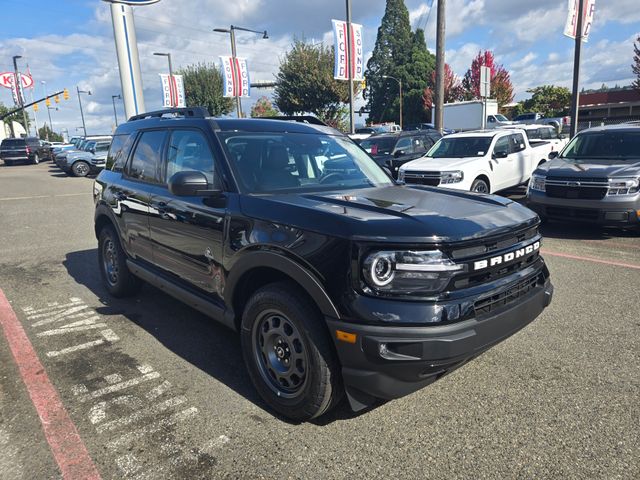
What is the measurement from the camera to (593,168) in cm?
722

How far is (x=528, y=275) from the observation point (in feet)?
9.36

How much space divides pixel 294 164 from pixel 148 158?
5.28ft

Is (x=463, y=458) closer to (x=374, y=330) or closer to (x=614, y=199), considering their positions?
(x=374, y=330)

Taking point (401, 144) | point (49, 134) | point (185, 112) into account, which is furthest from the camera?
point (49, 134)

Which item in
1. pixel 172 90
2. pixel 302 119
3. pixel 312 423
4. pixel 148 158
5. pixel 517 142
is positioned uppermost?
pixel 172 90

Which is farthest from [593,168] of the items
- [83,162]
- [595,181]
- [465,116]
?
[465,116]

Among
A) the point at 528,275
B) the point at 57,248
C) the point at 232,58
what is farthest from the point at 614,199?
the point at 232,58

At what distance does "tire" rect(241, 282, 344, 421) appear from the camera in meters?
2.54

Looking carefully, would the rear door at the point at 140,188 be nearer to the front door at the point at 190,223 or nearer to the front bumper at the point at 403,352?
the front door at the point at 190,223

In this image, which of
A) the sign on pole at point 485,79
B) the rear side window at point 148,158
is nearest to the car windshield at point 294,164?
the rear side window at point 148,158

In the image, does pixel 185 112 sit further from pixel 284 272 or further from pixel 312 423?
pixel 312 423

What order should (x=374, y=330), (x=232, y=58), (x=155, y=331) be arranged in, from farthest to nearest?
(x=232, y=58), (x=155, y=331), (x=374, y=330)

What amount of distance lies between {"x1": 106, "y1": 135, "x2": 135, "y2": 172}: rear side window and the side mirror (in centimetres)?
190

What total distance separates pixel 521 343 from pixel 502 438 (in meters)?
1.31
